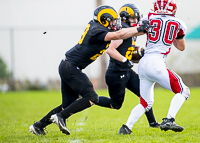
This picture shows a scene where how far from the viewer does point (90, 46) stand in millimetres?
4301

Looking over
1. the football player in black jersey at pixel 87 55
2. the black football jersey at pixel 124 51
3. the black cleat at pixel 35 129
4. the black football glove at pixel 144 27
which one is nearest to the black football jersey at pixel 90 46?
the football player in black jersey at pixel 87 55

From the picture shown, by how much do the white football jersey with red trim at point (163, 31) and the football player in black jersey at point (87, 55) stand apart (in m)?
0.21

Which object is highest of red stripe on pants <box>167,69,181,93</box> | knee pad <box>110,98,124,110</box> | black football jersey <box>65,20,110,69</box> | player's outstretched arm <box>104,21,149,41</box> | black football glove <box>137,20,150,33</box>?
black football glove <box>137,20,150,33</box>

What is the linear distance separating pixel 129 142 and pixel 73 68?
1.17 meters

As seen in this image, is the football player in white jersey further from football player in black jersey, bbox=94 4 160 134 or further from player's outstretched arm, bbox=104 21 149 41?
football player in black jersey, bbox=94 4 160 134

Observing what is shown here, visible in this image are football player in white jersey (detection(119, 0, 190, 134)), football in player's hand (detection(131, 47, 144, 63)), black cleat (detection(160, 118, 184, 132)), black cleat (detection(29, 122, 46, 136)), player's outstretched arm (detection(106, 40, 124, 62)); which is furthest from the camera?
football in player's hand (detection(131, 47, 144, 63))

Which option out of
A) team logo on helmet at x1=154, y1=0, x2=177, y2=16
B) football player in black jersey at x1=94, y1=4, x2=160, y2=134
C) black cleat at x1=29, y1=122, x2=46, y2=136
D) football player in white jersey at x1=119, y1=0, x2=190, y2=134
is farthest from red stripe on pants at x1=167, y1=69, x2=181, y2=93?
black cleat at x1=29, y1=122, x2=46, y2=136

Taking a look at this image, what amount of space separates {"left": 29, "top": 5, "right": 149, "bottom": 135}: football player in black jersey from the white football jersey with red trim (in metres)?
0.21

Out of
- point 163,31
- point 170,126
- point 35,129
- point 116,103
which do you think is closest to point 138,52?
point 116,103

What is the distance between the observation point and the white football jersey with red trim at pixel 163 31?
412 cm

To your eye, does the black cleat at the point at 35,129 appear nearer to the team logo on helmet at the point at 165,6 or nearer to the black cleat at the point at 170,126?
the black cleat at the point at 170,126

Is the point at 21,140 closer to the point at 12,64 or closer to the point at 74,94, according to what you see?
the point at 74,94

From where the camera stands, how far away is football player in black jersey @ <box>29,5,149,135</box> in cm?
411

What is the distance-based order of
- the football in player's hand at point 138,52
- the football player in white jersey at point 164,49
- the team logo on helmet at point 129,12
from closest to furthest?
1. the football player in white jersey at point 164,49
2. the team logo on helmet at point 129,12
3. the football in player's hand at point 138,52
